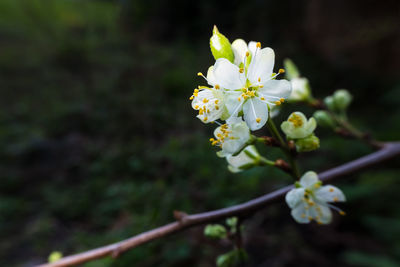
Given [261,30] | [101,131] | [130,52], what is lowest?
[101,131]

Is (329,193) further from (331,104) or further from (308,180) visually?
(331,104)

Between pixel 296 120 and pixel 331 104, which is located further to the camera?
pixel 331 104

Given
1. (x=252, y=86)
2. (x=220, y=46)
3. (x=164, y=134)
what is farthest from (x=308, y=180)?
(x=164, y=134)

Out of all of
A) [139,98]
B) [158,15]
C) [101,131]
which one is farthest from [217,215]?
[158,15]

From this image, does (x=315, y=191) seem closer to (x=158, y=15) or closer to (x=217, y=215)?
(x=217, y=215)

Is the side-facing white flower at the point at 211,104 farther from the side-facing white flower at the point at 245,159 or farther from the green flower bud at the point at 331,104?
the green flower bud at the point at 331,104

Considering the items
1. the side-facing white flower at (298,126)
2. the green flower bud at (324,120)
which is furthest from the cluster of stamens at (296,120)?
the green flower bud at (324,120)
